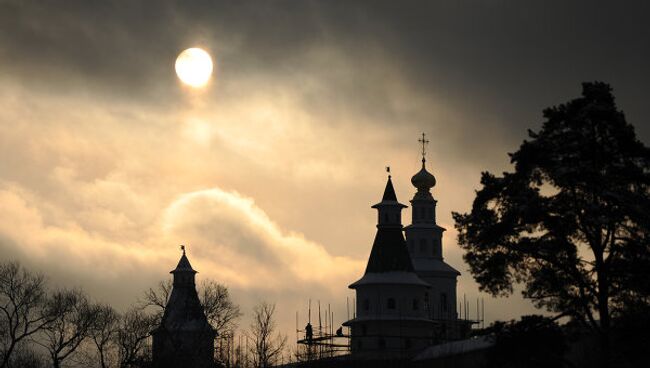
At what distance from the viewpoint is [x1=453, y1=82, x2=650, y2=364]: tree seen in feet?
154

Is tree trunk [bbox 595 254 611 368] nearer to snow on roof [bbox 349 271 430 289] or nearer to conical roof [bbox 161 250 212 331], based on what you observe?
conical roof [bbox 161 250 212 331]

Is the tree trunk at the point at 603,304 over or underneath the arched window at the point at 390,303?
underneath

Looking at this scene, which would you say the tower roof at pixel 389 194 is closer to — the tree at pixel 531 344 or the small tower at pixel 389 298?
the small tower at pixel 389 298

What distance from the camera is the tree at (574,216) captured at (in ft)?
154

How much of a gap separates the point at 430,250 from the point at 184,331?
21744 millimetres

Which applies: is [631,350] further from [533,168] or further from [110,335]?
[110,335]

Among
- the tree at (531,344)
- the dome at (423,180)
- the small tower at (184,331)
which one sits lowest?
the tree at (531,344)

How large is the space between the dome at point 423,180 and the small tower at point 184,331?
61.7 ft

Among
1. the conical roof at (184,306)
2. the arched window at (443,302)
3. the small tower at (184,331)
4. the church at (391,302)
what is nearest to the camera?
the small tower at (184,331)

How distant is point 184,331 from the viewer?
106625mm

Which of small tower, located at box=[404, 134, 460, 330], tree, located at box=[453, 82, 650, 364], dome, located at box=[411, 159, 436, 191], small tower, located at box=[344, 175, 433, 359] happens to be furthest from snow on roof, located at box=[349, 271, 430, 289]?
tree, located at box=[453, 82, 650, 364]

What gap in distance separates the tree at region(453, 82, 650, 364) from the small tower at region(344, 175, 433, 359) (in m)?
51.7

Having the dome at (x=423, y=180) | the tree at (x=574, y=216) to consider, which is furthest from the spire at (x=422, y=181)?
the tree at (x=574, y=216)

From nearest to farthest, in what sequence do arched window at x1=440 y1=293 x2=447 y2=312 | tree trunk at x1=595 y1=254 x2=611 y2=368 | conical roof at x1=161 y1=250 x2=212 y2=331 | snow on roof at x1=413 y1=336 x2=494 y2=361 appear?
tree trunk at x1=595 y1=254 x2=611 y2=368, snow on roof at x1=413 y1=336 x2=494 y2=361, conical roof at x1=161 y1=250 x2=212 y2=331, arched window at x1=440 y1=293 x2=447 y2=312
